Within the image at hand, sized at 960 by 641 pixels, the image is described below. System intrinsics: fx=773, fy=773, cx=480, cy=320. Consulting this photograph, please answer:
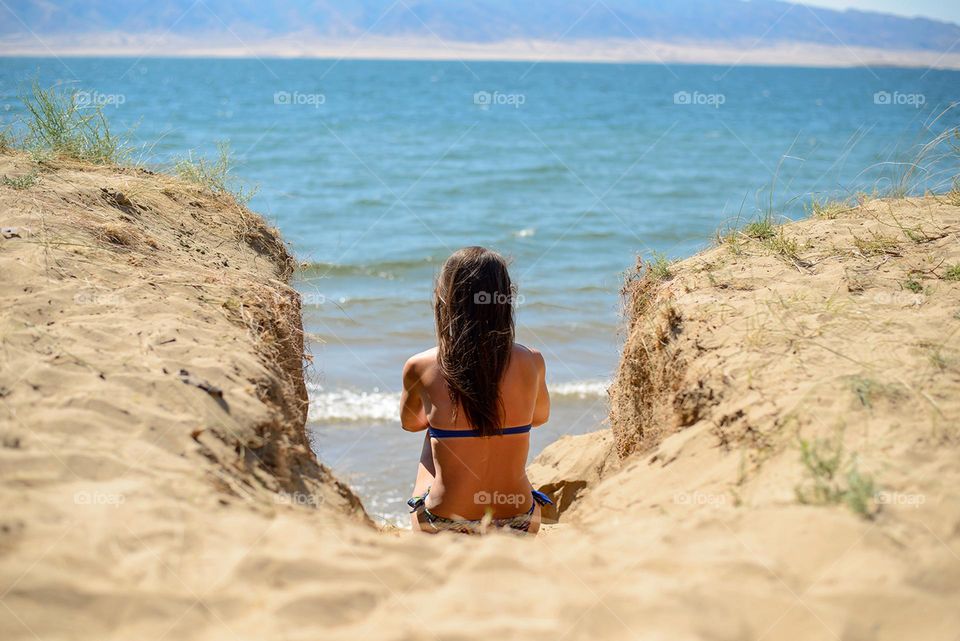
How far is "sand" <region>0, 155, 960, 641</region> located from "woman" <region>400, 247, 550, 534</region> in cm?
47

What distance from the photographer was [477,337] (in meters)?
3.53

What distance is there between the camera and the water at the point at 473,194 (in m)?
7.61

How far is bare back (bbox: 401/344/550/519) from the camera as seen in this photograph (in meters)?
3.57

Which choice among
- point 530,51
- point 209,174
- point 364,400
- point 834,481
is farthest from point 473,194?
A: point 530,51

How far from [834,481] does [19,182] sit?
14.8 feet

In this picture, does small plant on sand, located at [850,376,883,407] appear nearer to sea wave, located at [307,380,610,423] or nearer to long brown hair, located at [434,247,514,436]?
long brown hair, located at [434,247,514,436]

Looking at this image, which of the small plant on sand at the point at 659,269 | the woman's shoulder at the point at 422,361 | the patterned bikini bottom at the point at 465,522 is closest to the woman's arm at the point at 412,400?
the woman's shoulder at the point at 422,361

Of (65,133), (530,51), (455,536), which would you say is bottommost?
(455,536)

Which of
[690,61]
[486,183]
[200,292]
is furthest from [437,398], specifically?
[690,61]

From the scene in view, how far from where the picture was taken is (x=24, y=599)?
208cm

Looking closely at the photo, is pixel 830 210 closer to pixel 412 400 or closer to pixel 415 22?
pixel 412 400

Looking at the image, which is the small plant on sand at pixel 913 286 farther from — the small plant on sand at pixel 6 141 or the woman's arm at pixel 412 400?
the small plant on sand at pixel 6 141

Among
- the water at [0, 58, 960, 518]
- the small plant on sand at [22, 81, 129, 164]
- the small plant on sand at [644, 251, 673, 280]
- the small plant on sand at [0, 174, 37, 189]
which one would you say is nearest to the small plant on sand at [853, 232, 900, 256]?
the water at [0, 58, 960, 518]

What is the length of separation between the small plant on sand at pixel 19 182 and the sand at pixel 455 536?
4.4 inches
